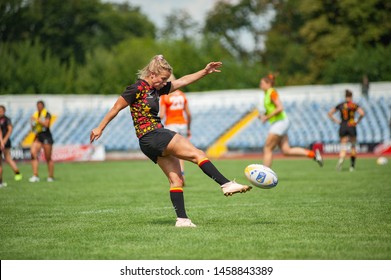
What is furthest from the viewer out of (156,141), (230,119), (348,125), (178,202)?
(230,119)

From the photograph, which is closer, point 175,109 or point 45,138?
point 175,109

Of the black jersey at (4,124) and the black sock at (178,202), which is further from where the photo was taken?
the black jersey at (4,124)

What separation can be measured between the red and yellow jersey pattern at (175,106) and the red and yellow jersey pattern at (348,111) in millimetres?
6418

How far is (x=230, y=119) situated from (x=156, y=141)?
103 feet

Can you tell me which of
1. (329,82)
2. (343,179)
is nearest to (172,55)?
(329,82)

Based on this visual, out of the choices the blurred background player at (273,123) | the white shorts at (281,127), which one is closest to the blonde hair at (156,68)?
the blurred background player at (273,123)

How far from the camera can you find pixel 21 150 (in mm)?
37000

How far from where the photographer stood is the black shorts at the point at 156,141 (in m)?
9.23

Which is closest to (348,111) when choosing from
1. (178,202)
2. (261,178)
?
(261,178)

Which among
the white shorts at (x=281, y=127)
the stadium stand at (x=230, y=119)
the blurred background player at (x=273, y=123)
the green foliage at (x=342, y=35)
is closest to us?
the blurred background player at (x=273, y=123)

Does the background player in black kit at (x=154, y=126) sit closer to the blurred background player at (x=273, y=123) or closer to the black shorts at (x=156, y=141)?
the black shorts at (x=156, y=141)

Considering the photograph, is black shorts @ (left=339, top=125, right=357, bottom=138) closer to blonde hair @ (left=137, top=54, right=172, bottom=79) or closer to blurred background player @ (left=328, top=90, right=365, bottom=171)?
blurred background player @ (left=328, top=90, right=365, bottom=171)

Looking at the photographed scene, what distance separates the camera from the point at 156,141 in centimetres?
924

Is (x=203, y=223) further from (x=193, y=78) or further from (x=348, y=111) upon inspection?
(x=348, y=111)
